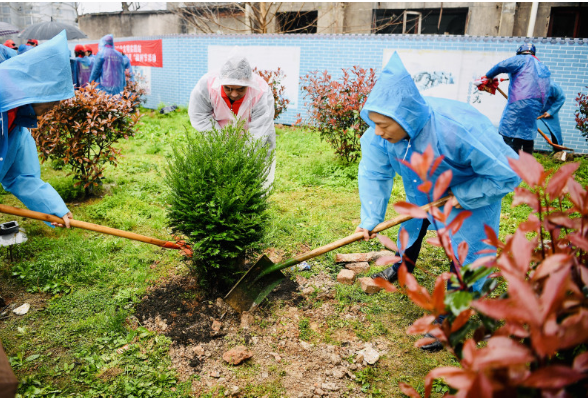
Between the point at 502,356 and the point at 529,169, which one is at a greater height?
the point at 529,169

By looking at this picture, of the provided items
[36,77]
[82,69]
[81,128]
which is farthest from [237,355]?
[82,69]

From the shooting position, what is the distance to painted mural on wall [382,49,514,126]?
8430 mm

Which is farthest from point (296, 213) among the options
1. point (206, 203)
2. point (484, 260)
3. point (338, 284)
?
point (484, 260)

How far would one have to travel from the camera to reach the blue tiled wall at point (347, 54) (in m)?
7.98

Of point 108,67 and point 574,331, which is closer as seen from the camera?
point 574,331

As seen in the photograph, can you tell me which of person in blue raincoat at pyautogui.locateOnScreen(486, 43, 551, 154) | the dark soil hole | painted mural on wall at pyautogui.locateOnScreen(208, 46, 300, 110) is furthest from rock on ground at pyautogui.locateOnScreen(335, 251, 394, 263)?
painted mural on wall at pyautogui.locateOnScreen(208, 46, 300, 110)

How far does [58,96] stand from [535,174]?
2.90 meters

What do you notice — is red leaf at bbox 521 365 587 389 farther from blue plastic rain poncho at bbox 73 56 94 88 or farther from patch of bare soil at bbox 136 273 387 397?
blue plastic rain poncho at bbox 73 56 94 88

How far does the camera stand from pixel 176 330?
2.78 meters

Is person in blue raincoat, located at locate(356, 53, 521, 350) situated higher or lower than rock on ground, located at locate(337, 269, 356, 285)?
higher

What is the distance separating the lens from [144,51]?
490 inches

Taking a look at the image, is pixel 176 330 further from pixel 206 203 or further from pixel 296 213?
pixel 296 213

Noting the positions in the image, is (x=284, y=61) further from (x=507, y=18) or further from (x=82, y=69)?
(x=507, y=18)

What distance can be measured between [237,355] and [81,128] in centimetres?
366
